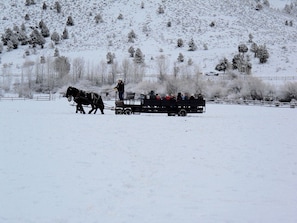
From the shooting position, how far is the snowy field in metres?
4.73

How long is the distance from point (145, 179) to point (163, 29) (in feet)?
256

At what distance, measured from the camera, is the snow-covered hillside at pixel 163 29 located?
68.8m

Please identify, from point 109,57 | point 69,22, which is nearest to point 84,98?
point 109,57

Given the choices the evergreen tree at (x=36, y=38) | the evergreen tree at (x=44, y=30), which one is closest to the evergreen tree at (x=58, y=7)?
the evergreen tree at (x=44, y=30)

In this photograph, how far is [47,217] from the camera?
4.54 meters

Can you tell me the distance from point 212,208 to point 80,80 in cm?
5801

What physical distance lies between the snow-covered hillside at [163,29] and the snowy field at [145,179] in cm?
5256

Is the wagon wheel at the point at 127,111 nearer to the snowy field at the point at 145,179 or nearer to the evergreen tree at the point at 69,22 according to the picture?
the snowy field at the point at 145,179

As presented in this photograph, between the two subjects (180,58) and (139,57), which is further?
(180,58)

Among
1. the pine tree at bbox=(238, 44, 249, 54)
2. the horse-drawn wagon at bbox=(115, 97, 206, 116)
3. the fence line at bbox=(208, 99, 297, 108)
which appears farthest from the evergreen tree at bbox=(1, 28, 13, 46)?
the horse-drawn wagon at bbox=(115, 97, 206, 116)

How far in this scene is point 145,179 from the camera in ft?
20.3

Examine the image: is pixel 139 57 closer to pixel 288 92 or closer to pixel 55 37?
pixel 55 37

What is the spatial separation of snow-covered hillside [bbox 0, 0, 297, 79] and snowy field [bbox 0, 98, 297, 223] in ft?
172

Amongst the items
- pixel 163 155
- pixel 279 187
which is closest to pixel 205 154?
pixel 163 155
